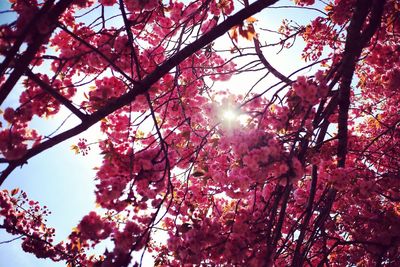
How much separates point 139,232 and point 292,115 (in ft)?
6.74

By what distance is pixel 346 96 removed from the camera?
11.2 feet

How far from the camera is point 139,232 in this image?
3217 mm

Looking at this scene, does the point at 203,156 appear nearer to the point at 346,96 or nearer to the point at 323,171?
the point at 323,171

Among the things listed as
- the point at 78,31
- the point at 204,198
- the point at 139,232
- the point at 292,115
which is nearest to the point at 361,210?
the point at 204,198

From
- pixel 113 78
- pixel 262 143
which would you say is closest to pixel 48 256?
pixel 113 78

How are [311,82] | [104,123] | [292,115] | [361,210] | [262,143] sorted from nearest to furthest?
[262,143], [311,82], [292,115], [104,123], [361,210]

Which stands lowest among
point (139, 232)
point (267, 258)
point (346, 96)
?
point (267, 258)

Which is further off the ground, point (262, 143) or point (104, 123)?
point (104, 123)

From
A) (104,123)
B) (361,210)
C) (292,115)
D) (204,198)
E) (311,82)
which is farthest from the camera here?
(361,210)

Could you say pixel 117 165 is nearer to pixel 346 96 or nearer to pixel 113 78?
pixel 113 78

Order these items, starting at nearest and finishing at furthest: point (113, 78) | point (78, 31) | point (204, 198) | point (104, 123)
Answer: point (113, 78) → point (78, 31) → point (104, 123) → point (204, 198)

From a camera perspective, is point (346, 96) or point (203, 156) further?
point (203, 156)

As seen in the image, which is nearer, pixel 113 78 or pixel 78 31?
pixel 113 78

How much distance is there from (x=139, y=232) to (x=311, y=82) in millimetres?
2344
